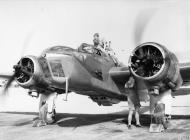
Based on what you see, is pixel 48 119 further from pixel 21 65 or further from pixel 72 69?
pixel 72 69

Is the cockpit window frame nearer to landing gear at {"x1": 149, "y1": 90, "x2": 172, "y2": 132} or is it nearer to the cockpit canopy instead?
the cockpit canopy

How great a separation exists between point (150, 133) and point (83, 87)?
10.2 ft

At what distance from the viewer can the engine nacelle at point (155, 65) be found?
10312 mm

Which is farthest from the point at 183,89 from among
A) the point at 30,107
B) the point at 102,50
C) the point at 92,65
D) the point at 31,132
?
the point at 30,107

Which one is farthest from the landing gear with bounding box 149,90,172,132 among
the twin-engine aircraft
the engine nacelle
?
the engine nacelle

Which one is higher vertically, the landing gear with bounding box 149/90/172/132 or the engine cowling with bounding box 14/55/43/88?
the engine cowling with bounding box 14/55/43/88

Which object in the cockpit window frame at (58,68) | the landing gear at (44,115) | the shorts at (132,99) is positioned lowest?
the landing gear at (44,115)

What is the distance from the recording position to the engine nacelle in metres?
10.3

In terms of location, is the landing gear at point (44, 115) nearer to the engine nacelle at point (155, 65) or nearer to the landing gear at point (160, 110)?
the engine nacelle at point (155, 65)

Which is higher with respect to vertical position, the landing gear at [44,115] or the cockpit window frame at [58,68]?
the cockpit window frame at [58,68]

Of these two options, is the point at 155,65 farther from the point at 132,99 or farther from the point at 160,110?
the point at 132,99

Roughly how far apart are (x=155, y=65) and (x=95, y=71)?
8.18ft

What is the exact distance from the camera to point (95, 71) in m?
11.6

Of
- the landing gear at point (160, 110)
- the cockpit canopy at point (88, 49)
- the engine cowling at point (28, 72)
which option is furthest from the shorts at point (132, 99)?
the engine cowling at point (28, 72)
